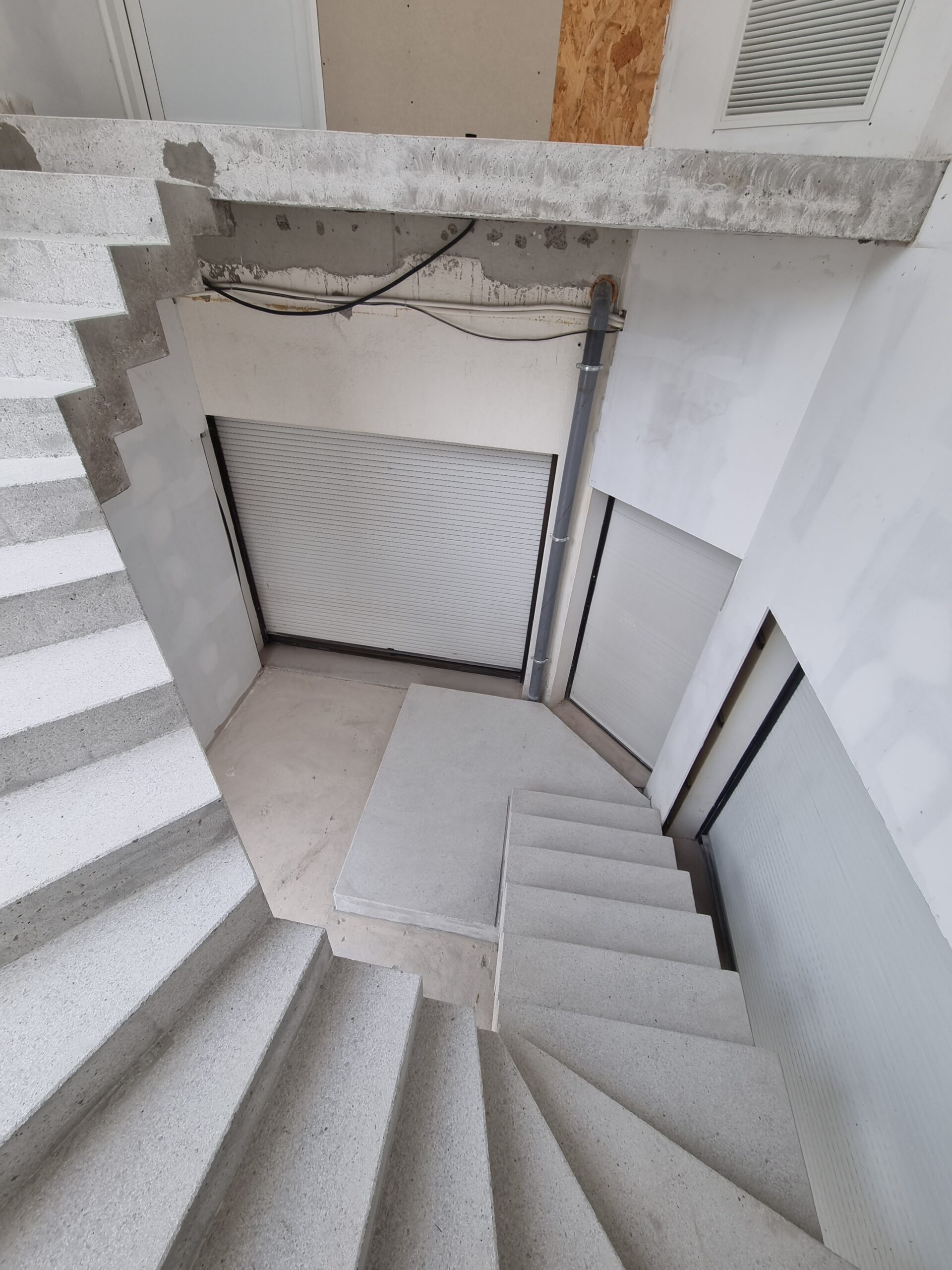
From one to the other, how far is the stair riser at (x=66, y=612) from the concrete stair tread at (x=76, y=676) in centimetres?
Answer: 3

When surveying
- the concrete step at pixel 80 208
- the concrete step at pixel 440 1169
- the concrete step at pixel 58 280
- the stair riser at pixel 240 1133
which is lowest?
the concrete step at pixel 440 1169

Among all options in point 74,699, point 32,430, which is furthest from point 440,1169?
point 32,430

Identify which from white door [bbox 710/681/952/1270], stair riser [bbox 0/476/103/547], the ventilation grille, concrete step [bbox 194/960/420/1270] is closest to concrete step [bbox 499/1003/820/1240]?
white door [bbox 710/681/952/1270]

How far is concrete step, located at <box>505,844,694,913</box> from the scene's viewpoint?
115 inches

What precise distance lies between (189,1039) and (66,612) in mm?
1282

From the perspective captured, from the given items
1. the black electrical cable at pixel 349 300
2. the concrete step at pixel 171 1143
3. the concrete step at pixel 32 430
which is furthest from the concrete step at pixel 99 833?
the black electrical cable at pixel 349 300

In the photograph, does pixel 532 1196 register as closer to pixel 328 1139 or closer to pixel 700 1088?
pixel 328 1139

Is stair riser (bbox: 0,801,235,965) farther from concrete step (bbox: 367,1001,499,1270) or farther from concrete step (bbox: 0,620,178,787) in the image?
concrete step (bbox: 367,1001,499,1270)

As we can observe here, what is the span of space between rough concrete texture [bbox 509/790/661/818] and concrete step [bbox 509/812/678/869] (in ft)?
0.67

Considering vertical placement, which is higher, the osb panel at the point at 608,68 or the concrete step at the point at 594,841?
the osb panel at the point at 608,68

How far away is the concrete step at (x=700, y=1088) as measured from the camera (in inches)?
71.1

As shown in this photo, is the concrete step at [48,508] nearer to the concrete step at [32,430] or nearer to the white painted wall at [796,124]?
the concrete step at [32,430]

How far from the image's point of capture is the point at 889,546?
1825 millimetres

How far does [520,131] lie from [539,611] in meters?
3.16
